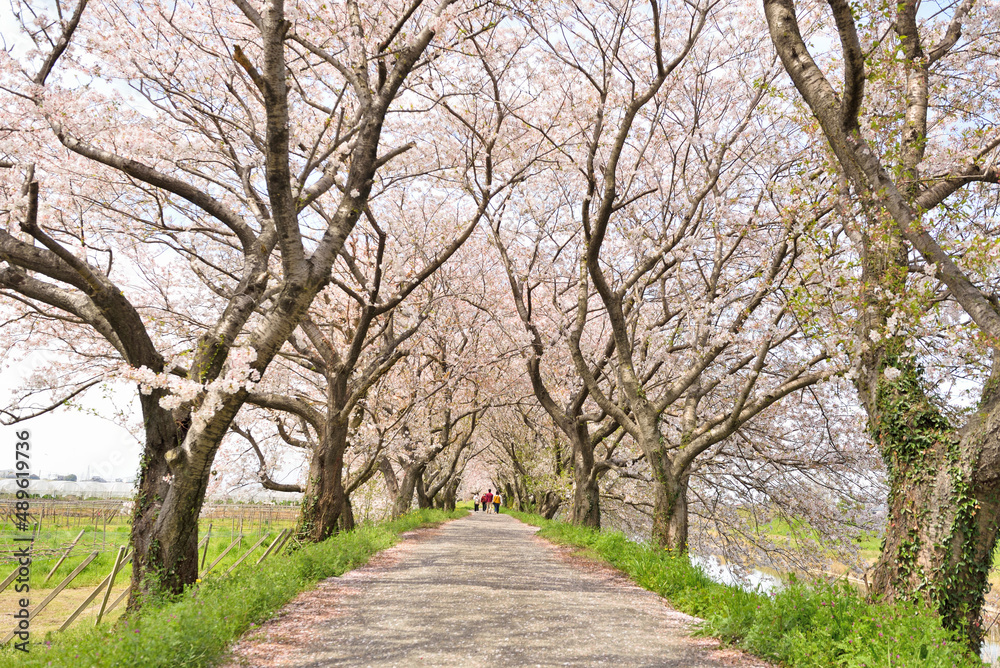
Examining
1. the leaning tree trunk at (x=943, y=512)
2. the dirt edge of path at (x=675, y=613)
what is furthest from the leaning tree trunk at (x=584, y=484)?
the leaning tree trunk at (x=943, y=512)

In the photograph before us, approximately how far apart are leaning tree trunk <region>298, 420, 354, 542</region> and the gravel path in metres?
2.03

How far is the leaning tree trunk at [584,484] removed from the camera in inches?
626

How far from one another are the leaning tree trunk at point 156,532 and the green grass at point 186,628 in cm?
29

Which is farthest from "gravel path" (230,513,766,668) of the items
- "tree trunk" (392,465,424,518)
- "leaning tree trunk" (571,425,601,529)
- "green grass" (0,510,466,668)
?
"tree trunk" (392,465,424,518)

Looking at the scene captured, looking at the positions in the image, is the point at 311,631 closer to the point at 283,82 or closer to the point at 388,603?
the point at 388,603

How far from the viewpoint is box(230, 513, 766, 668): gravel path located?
202 inches

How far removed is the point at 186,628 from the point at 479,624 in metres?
2.98

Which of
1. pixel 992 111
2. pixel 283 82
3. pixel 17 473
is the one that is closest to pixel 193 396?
pixel 17 473

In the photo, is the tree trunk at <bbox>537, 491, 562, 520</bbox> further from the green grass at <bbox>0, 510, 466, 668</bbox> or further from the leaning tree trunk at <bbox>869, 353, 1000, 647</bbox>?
the leaning tree trunk at <bbox>869, 353, 1000, 647</bbox>

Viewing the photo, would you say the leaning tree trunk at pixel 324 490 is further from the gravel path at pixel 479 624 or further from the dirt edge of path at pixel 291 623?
the gravel path at pixel 479 624

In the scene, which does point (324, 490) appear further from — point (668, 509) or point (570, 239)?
point (570, 239)

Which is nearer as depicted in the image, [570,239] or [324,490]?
[324,490]

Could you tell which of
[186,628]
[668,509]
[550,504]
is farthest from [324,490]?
[550,504]

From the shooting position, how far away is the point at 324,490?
11.8 m
